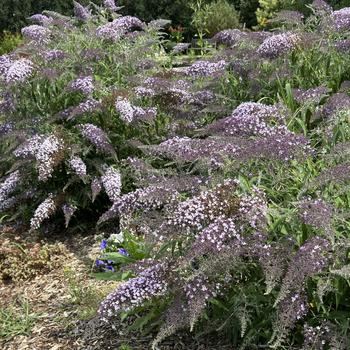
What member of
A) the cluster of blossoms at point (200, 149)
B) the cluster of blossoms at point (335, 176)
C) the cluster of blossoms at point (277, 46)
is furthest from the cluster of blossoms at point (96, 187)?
the cluster of blossoms at point (335, 176)

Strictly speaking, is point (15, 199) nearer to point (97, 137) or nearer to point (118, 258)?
point (97, 137)

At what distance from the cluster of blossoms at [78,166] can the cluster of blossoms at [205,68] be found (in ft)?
3.95

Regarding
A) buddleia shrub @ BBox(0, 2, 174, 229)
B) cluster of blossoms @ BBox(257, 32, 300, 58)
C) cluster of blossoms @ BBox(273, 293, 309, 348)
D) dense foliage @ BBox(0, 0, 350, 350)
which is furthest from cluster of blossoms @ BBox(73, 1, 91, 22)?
cluster of blossoms @ BBox(273, 293, 309, 348)

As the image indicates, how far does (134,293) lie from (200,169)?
2.59 feet

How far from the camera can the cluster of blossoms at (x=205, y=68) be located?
206 inches

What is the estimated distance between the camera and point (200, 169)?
Result: 3363mm

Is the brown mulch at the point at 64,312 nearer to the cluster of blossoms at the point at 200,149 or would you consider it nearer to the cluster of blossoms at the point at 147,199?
the cluster of blossoms at the point at 147,199

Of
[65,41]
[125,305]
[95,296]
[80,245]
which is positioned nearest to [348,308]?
[125,305]

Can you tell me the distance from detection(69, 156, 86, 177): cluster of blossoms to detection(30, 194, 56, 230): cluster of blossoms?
32 cm

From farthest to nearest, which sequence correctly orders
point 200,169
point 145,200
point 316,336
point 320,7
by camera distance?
point 320,7, point 200,169, point 145,200, point 316,336

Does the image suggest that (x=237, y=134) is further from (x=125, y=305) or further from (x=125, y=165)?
(x=125, y=165)

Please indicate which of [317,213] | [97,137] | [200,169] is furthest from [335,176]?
[97,137]

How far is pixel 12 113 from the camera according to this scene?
542 centimetres

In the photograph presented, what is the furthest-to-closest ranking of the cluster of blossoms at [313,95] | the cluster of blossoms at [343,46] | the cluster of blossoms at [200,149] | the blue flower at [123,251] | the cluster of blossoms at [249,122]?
the cluster of blossoms at [343,46]
the cluster of blossoms at [313,95]
the blue flower at [123,251]
the cluster of blossoms at [249,122]
the cluster of blossoms at [200,149]
